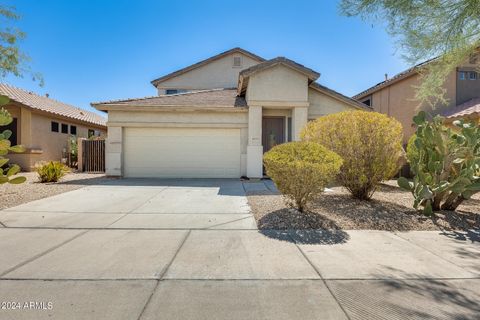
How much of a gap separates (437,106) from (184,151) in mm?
15457

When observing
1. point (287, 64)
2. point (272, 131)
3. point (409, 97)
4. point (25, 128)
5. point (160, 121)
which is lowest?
point (272, 131)

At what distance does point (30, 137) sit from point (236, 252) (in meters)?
16.4

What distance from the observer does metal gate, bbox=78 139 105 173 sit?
585 inches

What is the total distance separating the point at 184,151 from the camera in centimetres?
1217

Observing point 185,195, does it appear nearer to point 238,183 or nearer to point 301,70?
point 238,183

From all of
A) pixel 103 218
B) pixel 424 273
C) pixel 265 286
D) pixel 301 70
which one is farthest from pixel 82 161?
pixel 424 273

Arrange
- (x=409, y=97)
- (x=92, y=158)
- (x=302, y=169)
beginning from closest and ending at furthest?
(x=302, y=169)
(x=92, y=158)
(x=409, y=97)

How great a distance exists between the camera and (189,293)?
2.92 metres

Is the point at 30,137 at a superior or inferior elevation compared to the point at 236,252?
superior

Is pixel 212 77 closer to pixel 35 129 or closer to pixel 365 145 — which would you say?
pixel 35 129

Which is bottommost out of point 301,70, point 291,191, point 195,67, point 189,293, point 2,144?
point 189,293

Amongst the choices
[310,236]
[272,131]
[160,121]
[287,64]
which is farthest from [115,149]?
[310,236]

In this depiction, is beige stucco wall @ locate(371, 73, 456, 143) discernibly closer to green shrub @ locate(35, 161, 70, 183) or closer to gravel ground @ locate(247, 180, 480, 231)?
gravel ground @ locate(247, 180, 480, 231)

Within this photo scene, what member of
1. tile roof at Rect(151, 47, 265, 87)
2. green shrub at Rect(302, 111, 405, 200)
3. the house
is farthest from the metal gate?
green shrub at Rect(302, 111, 405, 200)
